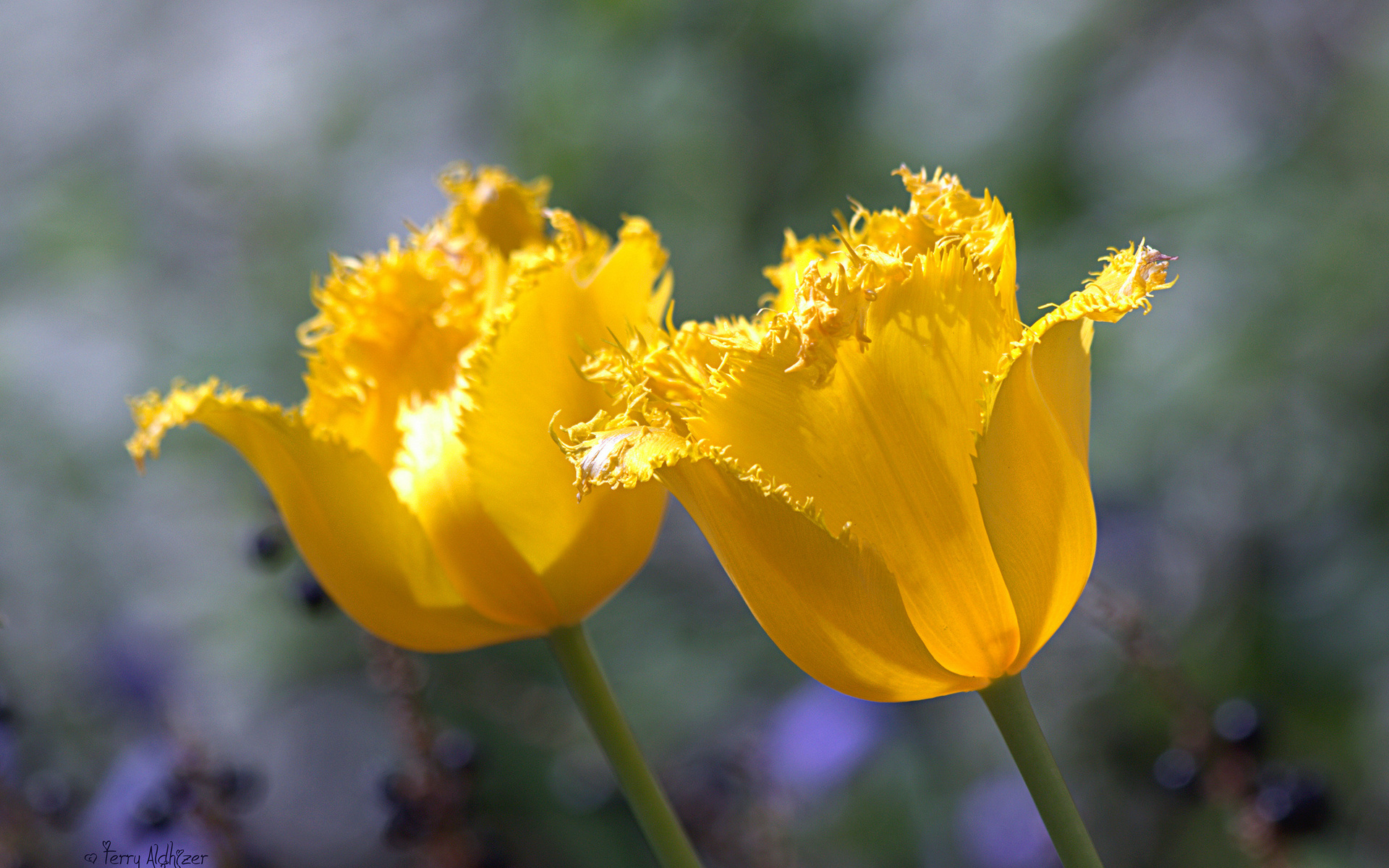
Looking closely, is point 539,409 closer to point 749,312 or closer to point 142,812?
point 142,812

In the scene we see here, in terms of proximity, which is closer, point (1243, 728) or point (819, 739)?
point (1243, 728)

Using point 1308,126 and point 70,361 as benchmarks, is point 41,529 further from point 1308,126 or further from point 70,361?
point 1308,126

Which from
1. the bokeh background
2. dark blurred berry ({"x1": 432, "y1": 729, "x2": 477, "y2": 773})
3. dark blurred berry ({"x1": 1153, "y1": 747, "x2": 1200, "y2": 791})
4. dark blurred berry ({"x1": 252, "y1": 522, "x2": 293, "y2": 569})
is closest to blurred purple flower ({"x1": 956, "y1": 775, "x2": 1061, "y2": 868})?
the bokeh background

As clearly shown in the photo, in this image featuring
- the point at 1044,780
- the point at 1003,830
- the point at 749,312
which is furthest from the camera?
the point at 749,312

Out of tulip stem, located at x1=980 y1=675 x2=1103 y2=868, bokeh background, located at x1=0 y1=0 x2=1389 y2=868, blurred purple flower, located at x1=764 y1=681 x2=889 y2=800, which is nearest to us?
tulip stem, located at x1=980 y1=675 x2=1103 y2=868

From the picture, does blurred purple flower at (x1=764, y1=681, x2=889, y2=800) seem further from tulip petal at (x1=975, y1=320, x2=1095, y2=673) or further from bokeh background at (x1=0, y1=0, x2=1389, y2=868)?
tulip petal at (x1=975, y1=320, x2=1095, y2=673)

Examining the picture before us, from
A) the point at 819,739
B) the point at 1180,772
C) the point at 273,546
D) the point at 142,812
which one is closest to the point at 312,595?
the point at 273,546
